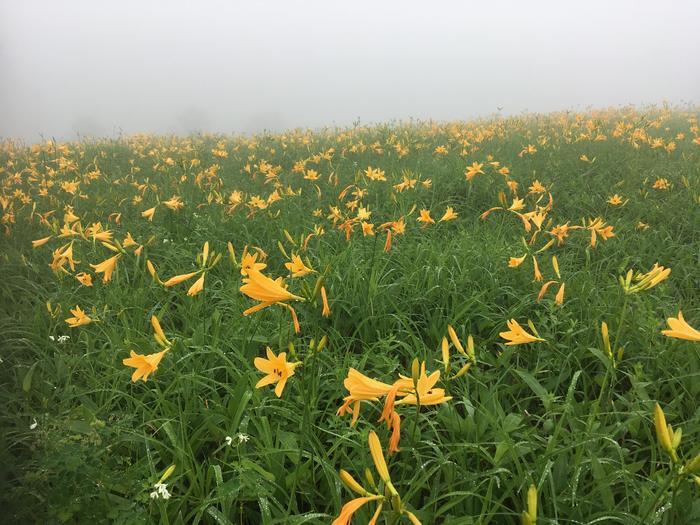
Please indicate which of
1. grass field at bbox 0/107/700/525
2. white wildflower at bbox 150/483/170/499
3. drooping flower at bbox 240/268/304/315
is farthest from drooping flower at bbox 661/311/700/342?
white wildflower at bbox 150/483/170/499

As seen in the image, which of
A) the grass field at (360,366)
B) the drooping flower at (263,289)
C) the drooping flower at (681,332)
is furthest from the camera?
the grass field at (360,366)

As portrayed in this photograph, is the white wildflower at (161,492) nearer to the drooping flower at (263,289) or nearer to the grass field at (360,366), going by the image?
the grass field at (360,366)

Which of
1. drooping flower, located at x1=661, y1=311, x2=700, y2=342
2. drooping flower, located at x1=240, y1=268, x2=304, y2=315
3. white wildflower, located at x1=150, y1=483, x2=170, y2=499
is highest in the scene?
drooping flower, located at x1=240, y1=268, x2=304, y2=315

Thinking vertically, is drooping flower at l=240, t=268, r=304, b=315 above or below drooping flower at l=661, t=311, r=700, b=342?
above

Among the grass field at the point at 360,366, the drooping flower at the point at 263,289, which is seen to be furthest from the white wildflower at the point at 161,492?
the drooping flower at the point at 263,289

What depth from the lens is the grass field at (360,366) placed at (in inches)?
43.4

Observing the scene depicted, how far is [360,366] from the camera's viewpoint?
1656mm

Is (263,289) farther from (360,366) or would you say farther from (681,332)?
(681,332)

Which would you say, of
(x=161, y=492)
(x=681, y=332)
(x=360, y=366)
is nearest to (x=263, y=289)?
(x=161, y=492)

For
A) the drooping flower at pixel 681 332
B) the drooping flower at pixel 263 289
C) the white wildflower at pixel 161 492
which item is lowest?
the white wildflower at pixel 161 492

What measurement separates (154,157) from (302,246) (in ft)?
18.5

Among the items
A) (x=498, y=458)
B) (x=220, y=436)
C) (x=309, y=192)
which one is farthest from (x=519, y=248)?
(x=309, y=192)

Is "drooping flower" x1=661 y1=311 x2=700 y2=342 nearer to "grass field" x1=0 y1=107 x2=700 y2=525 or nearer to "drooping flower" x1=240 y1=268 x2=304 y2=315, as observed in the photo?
"grass field" x1=0 y1=107 x2=700 y2=525

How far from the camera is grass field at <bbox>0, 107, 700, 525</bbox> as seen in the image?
1104 mm
